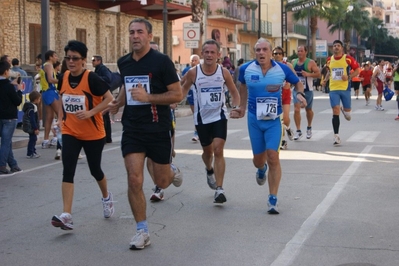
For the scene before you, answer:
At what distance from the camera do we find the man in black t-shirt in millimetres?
6699

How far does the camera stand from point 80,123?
25.2 ft

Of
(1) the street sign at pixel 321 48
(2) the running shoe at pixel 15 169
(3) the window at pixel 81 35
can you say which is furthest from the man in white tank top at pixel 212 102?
(1) the street sign at pixel 321 48

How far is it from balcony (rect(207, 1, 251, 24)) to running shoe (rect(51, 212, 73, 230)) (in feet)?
157

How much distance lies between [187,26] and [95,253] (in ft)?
78.0

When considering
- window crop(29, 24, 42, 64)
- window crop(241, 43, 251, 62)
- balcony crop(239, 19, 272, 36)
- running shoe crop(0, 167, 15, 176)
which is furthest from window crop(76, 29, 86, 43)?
window crop(241, 43, 251, 62)

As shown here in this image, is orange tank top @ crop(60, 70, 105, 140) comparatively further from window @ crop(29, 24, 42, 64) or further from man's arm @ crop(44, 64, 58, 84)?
window @ crop(29, 24, 42, 64)

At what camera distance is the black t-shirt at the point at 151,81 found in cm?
679

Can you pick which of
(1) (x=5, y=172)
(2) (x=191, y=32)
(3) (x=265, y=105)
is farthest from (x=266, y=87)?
(2) (x=191, y=32)

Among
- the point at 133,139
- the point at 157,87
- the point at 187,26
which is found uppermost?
the point at 187,26

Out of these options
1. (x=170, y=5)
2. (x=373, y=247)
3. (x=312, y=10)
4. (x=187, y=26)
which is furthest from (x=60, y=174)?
(x=312, y=10)

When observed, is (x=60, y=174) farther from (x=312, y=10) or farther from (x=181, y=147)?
(x=312, y=10)

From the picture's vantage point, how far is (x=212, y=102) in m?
8.98

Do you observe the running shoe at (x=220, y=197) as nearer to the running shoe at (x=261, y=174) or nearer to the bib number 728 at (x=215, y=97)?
the running shoe at (x=261, y=174)

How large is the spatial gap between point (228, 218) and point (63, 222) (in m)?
1.77
